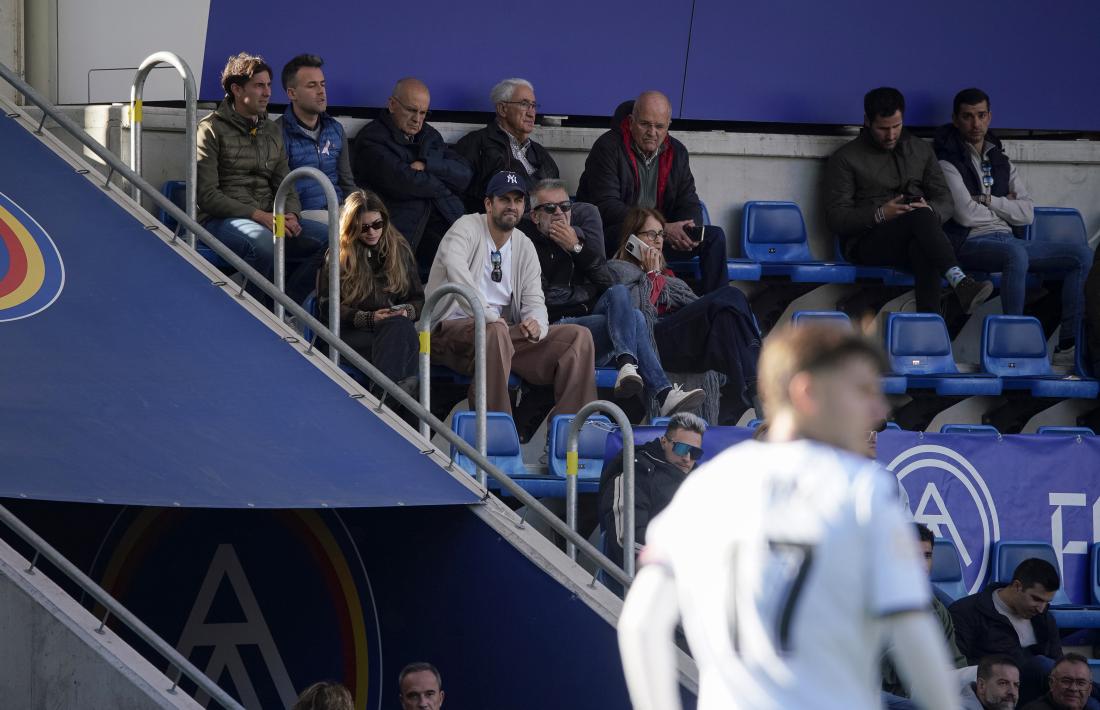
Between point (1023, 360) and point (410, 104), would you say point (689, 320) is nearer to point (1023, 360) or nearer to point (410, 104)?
point (410, 104)

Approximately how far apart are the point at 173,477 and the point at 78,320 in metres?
1.20

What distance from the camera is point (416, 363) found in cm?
757

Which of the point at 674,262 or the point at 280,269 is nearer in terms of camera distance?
the point at 280,269

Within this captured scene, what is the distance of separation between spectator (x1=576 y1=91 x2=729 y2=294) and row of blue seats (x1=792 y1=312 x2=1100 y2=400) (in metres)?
1.07

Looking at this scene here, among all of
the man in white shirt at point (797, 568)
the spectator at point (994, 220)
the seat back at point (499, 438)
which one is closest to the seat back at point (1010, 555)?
the spectator at point (994, 220)

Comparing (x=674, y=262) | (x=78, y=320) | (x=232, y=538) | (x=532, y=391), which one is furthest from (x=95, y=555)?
(x=674, y=262)

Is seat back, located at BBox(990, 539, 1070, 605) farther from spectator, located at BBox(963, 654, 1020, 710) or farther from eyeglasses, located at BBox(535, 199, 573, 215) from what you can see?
eyeglasses, located at BBox(535, 199, 573, 215)

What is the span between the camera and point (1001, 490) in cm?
827

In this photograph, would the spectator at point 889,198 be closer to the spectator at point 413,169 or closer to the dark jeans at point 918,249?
the dark jeans at point 918,249

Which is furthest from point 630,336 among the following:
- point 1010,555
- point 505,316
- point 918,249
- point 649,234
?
point 918,249

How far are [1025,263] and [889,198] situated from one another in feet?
2.83

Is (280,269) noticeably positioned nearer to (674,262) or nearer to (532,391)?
(532,391)

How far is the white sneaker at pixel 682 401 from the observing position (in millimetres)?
7902

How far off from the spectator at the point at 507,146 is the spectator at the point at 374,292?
4.25 ft
